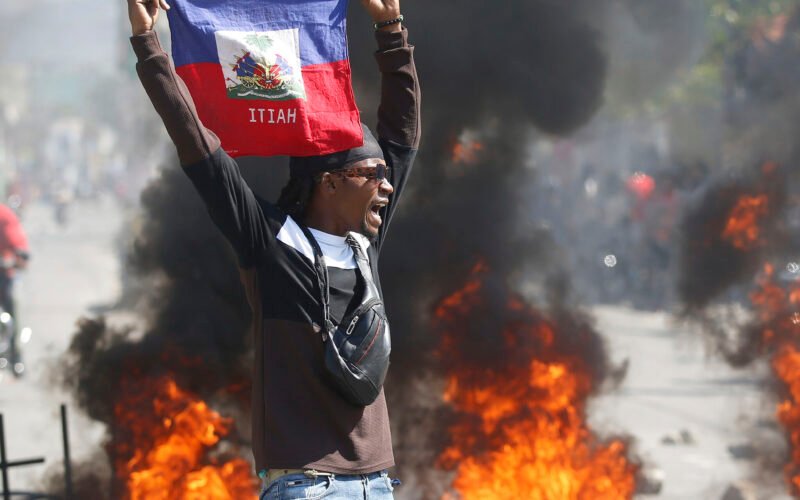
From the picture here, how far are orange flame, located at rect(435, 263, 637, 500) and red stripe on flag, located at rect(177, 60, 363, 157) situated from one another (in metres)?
2.35

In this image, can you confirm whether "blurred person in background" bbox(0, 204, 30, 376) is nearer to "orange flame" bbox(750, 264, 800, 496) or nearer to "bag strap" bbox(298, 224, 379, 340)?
"orange flame" bbox(750, 264, 800, 496)

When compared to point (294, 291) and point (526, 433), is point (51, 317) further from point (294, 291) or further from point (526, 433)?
point (294, 291)

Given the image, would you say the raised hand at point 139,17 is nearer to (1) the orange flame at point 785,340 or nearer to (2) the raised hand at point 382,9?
(2) the raised hand at point 382,9

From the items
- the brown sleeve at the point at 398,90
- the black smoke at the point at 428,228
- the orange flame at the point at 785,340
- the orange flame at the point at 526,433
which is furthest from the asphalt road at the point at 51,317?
the orange flame at the point at 785,340

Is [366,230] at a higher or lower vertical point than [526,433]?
higher

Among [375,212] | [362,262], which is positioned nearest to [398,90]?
[375,212]

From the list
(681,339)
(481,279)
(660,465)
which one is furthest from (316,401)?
(681,339)

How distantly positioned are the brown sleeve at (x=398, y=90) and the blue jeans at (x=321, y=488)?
90 centimetres

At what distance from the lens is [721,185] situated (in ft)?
22.6

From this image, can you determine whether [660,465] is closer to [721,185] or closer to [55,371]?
[721,185]

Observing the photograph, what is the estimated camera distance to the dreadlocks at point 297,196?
2.70 meters

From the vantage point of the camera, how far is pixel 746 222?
20.0ft

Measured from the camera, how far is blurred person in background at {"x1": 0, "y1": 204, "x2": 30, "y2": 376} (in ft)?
32.6

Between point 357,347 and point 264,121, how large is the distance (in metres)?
0.68
